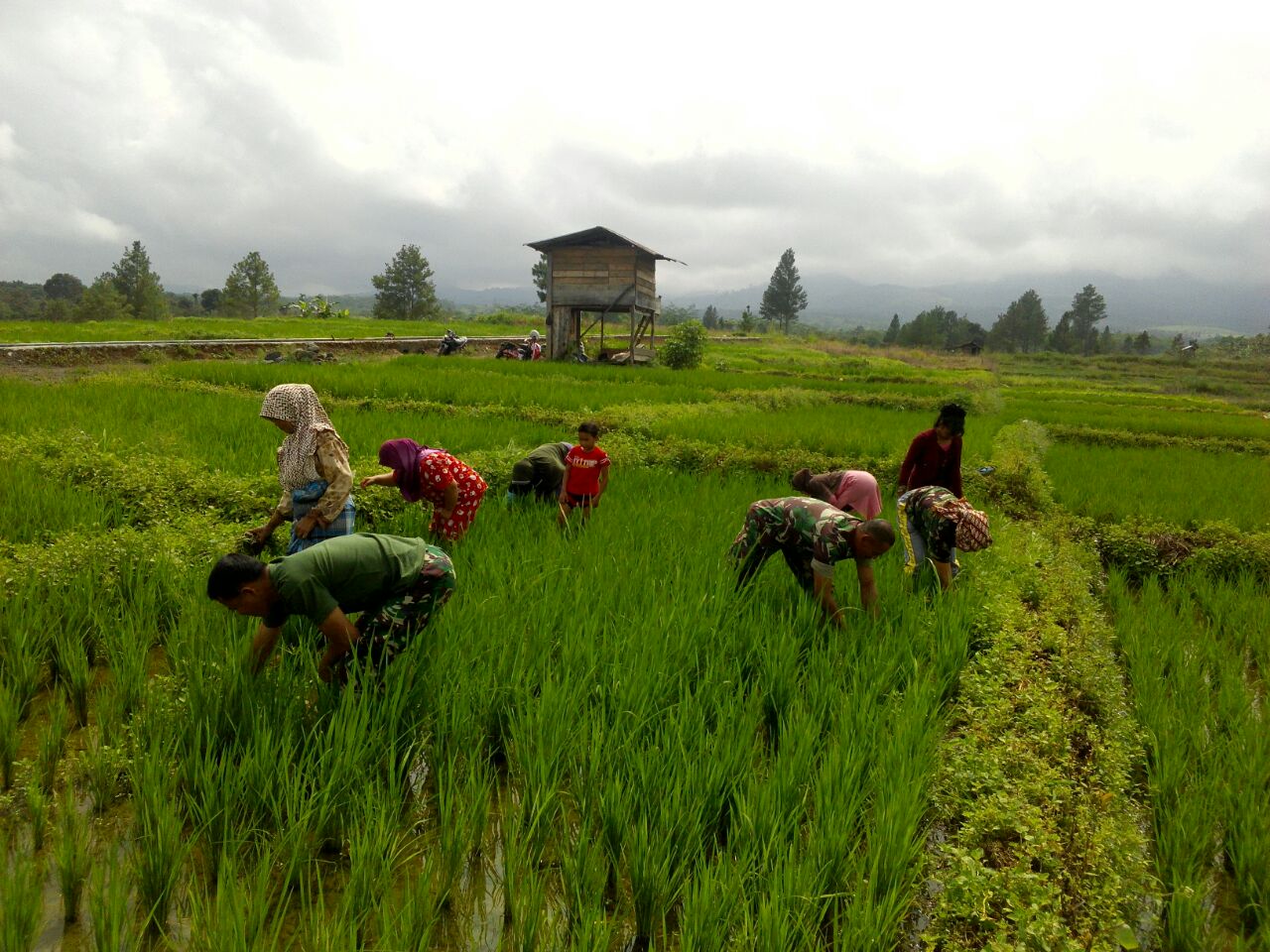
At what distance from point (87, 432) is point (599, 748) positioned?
6317 mm

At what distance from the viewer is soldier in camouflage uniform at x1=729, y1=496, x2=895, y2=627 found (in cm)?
311

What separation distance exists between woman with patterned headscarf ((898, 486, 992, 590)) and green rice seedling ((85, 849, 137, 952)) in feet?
12.8

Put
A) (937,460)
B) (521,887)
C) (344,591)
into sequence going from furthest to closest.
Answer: (937,460) < (344,591) < (521,887)

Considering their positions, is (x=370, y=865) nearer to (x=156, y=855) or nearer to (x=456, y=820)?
(x=456, y=820)

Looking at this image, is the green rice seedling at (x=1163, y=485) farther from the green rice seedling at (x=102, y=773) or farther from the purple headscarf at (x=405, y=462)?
the green rice seedling at (x=102, y=773)

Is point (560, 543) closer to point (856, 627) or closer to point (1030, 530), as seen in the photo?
point (856, 627)

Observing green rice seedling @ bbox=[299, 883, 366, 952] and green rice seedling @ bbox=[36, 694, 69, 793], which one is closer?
green rice seedling @ bbox=[299, 883, 366, 952]

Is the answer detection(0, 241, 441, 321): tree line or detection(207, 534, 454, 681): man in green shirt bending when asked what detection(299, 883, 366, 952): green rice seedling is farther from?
detection(0, 241, 441, 321): tree line

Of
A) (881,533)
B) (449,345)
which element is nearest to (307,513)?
(881,533)

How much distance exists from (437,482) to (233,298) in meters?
52.6

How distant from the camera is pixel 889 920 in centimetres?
177

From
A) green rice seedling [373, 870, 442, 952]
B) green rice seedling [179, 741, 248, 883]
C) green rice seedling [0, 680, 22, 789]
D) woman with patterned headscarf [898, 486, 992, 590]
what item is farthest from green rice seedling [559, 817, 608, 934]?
woman with patterned headscarf [898, 486, 992, 590]

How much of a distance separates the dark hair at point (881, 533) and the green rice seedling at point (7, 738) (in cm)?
334

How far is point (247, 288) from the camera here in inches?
1877
